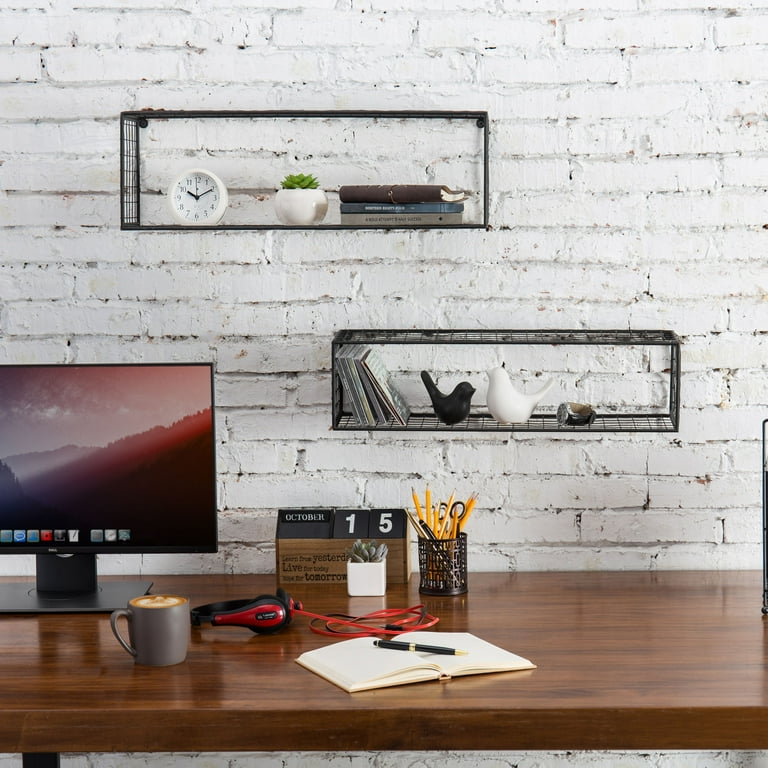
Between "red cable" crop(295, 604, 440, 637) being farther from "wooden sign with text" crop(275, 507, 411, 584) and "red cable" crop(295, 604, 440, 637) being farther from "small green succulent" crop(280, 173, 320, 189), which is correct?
"small green succulent" crop(280, 173, 320, 189)

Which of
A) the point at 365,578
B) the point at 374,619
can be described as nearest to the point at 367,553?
the point at 365,578

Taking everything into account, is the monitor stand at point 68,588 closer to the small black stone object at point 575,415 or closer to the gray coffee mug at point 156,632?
the gray coffee mug at point 156,632

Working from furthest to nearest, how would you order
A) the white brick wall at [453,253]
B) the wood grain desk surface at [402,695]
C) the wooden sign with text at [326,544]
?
the white brick wall at [453,253]
the wooden sign with text at [326,544]
the wood grain desk surface at [402,695]

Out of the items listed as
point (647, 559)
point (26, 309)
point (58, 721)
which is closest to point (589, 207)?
point (647, 559)

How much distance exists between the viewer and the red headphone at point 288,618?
1.55m

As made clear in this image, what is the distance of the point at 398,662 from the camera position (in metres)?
1.34

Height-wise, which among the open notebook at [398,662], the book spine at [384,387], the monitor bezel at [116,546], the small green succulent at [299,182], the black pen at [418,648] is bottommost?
the open notebook at [398,662]

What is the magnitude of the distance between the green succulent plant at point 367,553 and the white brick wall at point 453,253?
26 cm

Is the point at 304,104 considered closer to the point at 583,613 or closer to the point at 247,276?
the point at 247,276

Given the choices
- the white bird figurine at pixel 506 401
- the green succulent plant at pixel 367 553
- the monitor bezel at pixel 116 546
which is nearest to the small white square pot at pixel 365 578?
the green succulent plant at pixel 367 553

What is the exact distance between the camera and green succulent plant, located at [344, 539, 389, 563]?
179 centimetres

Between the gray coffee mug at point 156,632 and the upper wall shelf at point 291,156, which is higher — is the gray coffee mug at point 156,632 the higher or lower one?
the lower one

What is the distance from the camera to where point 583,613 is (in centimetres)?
168

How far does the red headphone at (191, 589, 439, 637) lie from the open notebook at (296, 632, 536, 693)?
8 centimetres
